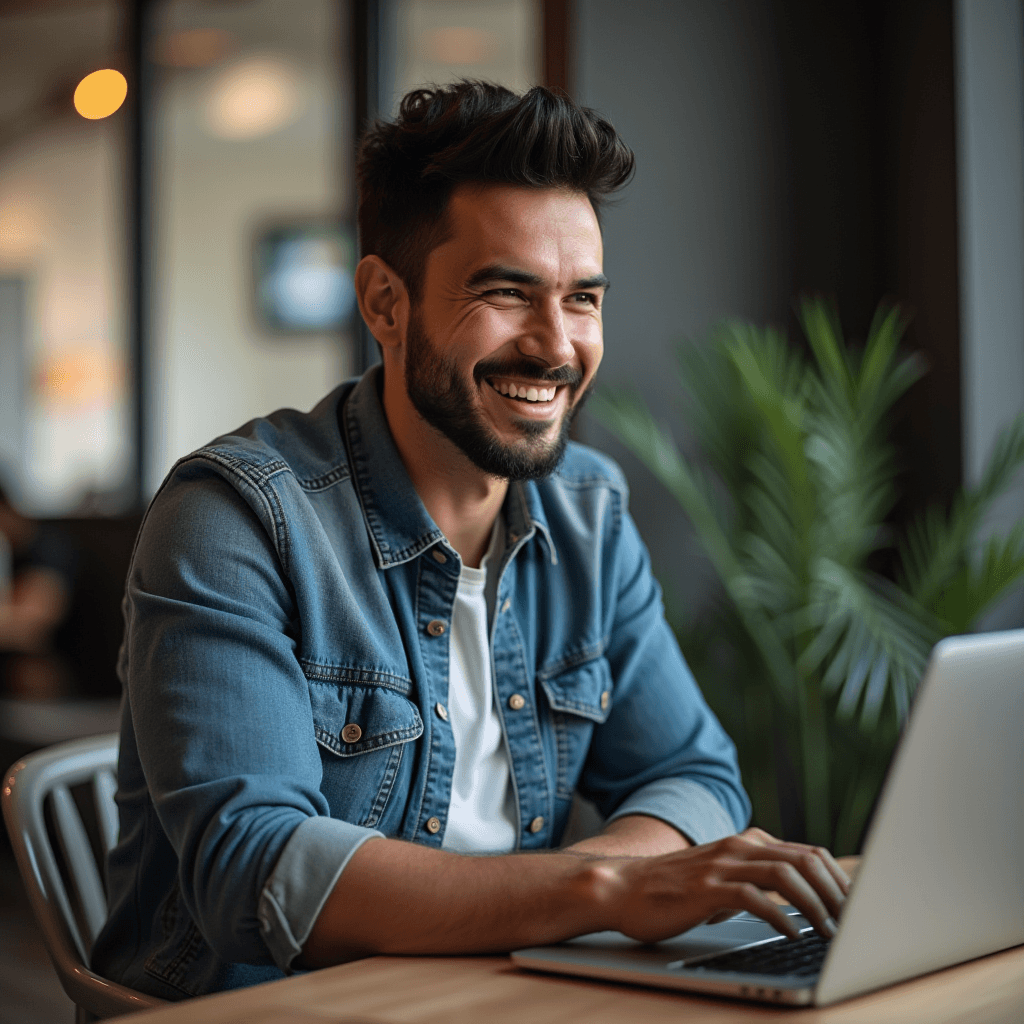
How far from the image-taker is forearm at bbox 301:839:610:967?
0.95m

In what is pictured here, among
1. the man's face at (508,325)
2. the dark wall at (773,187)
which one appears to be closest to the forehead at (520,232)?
the man's face at (508,325)

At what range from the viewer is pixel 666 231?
115 inches

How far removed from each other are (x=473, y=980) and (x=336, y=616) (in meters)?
0.45

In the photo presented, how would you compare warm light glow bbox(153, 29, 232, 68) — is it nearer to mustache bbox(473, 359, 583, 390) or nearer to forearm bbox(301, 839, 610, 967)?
mustache bbox(473, 359, 583, 390)

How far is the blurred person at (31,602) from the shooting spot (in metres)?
4.75

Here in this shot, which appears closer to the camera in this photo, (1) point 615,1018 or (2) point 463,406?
(1) point 615,1018

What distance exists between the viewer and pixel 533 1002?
834 mm

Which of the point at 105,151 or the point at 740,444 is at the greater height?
the point at 105,151

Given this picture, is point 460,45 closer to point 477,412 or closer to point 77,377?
point 77,377

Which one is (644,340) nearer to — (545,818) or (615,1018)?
(545,818)

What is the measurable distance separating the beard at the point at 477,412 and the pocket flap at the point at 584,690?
0.79 feet

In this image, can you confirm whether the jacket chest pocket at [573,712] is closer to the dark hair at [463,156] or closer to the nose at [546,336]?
the nose at [546,336]

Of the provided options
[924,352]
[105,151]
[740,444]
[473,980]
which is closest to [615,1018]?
[473,980]

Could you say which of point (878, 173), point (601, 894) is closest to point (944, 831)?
point (601, 894)
